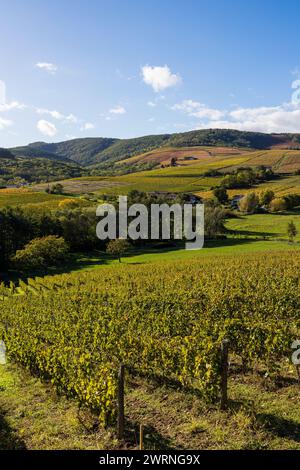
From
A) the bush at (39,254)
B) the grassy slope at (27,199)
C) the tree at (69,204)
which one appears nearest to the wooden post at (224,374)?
the bush at (39,254)

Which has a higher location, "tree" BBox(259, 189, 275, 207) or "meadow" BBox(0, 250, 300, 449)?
"tree" BBox(259, 189, 275, 207)

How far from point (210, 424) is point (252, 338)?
3.86 metres

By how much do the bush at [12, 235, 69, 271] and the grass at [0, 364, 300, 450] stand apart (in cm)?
4419

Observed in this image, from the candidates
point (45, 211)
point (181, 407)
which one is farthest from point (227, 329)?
point (45, 211)

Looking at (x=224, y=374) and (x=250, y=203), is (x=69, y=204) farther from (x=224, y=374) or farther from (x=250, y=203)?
(x=224, y=374)

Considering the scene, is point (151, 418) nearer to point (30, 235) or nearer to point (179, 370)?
point (179, 370)

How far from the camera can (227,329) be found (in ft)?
44.9

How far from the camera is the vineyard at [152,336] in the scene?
10938 millimetres

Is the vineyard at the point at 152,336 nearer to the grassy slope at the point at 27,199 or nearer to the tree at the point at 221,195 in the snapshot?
the grassy slope at the point at 27,199

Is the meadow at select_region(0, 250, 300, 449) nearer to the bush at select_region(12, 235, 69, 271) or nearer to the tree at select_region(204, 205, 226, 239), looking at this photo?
the bush at select_region(12, 235, 69, 271)

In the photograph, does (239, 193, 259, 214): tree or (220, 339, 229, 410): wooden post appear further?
(239, 193, 259, 214): tree

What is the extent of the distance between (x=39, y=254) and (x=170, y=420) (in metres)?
49.2

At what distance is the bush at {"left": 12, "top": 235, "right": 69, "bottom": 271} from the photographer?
54.9 metres

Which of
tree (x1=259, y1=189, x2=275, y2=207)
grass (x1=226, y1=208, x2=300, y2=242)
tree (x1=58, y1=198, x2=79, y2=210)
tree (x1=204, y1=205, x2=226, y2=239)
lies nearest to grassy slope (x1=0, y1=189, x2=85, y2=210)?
tree (x1=58, y1=198, x2=79, y2=210)
